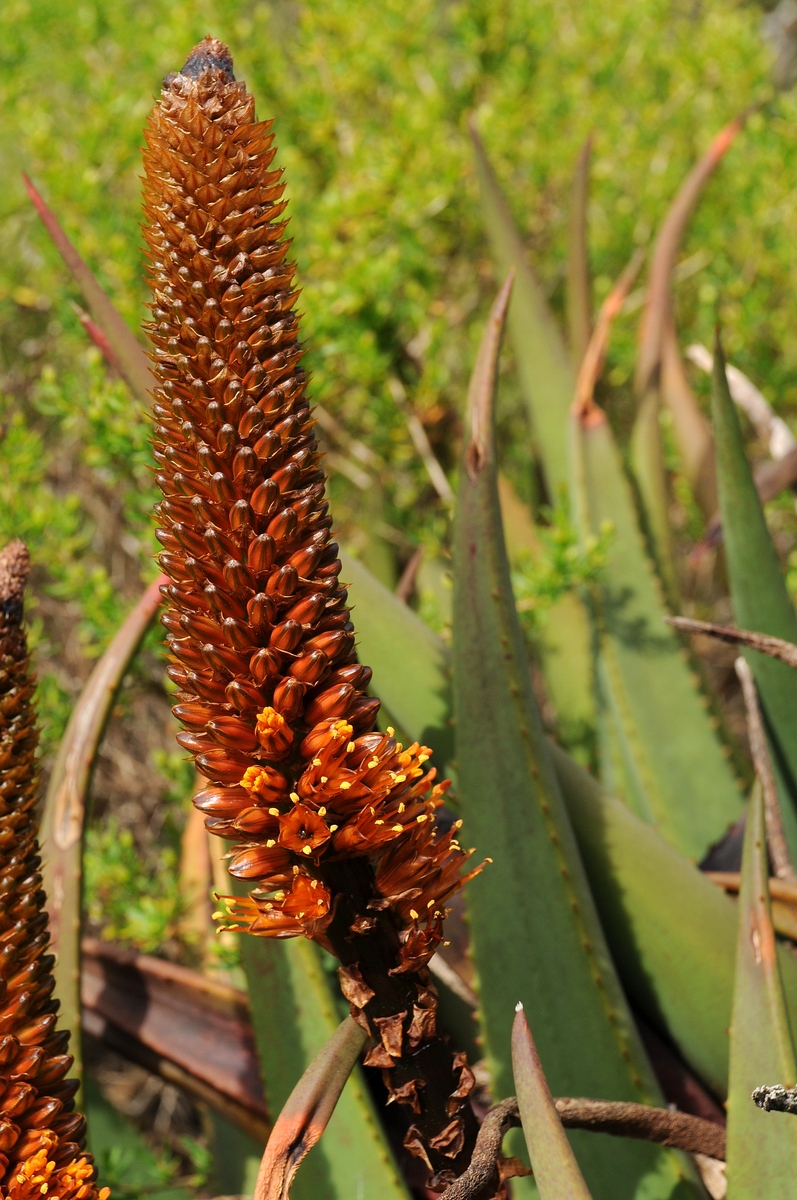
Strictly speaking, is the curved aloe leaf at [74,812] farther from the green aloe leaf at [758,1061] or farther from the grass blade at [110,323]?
the green aloe leaf at [758,1061]

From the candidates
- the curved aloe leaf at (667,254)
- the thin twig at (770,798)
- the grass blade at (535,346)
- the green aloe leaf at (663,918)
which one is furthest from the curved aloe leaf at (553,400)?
the green aloe leaf at (663,918)

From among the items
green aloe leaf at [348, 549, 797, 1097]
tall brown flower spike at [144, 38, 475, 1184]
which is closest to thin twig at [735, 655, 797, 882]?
green aloe leaf at [348, 549, 797, 1097]

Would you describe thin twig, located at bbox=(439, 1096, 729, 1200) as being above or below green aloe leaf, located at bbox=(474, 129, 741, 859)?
below

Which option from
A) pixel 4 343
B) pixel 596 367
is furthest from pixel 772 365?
pixel 4 343

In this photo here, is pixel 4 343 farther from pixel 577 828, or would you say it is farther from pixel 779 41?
pixel 779 41

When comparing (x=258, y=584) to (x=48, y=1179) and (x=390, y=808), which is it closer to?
(x=390, y=808)

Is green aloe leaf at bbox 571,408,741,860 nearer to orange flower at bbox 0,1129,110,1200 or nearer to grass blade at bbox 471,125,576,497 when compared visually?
grass blade at bbox 471,125,576,497
